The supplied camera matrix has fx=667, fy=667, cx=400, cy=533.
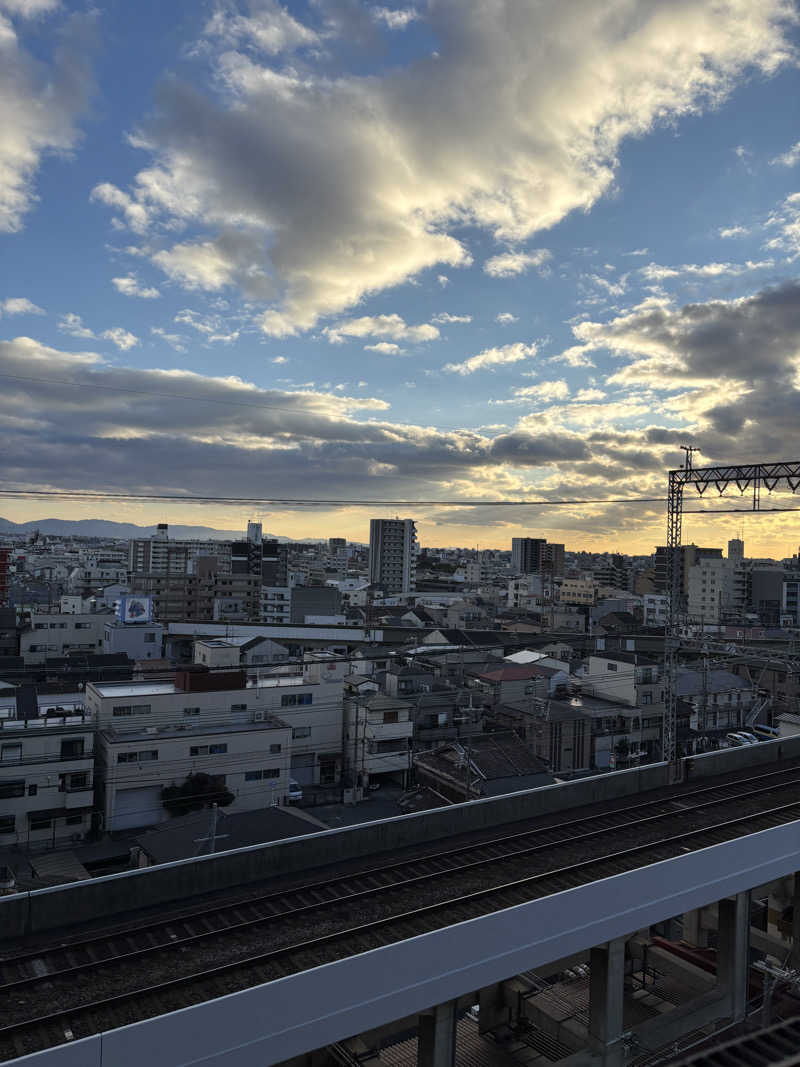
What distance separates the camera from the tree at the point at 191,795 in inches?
518

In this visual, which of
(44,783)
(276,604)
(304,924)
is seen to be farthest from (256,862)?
(276,604)

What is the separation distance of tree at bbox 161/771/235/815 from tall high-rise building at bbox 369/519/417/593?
44503mm

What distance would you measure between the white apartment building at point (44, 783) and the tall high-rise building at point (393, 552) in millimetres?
45458

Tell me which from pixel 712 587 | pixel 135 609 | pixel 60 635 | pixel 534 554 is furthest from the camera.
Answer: pixel 534 554

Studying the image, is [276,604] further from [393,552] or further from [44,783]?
[44,783]

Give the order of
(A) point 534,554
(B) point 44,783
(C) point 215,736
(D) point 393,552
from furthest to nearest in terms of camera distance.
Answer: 1. (A) point 534,554
2. (D) point 393,552
3. (C) point 215,736
4. (B) point 44,783

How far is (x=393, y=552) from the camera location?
58.8 meters

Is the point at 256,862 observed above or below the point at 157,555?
below

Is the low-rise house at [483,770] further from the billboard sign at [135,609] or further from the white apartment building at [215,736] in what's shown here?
the billboard sign at [135,609]

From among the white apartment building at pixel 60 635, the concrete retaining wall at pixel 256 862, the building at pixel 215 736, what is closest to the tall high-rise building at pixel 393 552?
the white apartment building at pixel 60 635

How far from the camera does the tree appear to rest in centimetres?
1315

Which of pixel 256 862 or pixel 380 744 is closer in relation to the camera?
pixel 256 862

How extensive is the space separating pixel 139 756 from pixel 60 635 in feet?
57.4

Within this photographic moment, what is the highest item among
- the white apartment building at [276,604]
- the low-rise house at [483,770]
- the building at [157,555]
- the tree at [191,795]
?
the building at [157,555]
